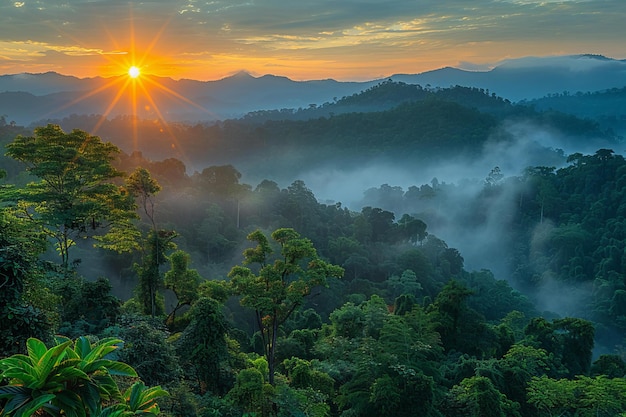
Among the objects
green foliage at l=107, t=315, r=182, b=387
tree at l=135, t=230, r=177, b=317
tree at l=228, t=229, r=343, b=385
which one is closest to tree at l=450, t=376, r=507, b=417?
tree at l=228, t=229, r=343, b=385

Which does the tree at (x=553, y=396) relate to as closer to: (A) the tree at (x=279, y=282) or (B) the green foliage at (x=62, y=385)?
(A) the tree at (x=279, y=282)

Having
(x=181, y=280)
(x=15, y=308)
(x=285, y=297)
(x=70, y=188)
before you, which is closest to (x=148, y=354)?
(x=15, y=308)

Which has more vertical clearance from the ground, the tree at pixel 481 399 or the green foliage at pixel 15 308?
the green foliage at pixel 15 308

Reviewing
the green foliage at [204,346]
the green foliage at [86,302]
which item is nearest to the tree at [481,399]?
the green foliage at [204,346]

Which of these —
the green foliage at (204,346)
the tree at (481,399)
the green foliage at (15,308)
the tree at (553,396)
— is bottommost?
the tree at (553,396)

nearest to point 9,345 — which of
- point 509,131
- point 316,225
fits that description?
point 316,225
